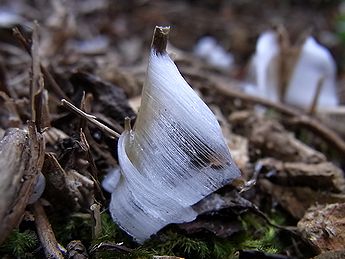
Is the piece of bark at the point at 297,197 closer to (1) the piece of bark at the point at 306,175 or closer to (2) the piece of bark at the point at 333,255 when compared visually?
(1) the piece of bark at the point at 306,175

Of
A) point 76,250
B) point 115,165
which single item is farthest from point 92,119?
point 76,250

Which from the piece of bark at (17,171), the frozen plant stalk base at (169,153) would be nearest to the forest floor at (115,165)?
the piece of bark at (17,171)

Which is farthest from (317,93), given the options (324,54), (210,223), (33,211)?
(33,211)

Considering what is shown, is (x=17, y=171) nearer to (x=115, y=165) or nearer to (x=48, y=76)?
(x=115, y=165)

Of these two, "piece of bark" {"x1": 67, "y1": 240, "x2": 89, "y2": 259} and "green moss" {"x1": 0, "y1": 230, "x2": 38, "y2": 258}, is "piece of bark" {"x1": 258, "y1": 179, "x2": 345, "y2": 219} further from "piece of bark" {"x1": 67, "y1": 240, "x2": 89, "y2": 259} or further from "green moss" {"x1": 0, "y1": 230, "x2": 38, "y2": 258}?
"green moss" {"x1": 0, "y1": 230, "x2": 38, "y2": 258}

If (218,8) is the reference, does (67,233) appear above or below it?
below

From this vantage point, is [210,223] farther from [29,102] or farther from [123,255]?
[29,102]
